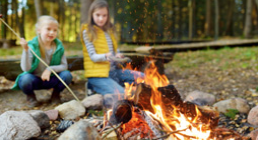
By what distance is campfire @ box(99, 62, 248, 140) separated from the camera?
2.24 m

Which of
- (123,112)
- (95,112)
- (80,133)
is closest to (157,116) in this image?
(123,112)

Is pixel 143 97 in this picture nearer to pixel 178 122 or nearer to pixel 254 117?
pixel 178 122

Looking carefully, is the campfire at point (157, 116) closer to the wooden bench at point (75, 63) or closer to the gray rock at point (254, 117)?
the wooden bench at point (75, 63)

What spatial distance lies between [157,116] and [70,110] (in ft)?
3.66

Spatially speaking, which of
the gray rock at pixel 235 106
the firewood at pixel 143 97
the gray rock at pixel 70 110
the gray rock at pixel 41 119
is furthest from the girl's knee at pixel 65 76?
the gray rock at pixel 235 106

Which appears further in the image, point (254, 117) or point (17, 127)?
point (254, 117)

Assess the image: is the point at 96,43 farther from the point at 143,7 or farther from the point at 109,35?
the point at 143,7

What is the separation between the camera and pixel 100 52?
3.64 meters

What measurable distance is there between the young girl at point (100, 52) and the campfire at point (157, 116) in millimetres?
1031

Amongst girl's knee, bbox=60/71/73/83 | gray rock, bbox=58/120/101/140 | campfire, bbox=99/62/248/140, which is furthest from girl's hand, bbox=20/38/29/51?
gray rock, bbox=58/120/101/140

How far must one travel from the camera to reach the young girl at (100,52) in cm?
345

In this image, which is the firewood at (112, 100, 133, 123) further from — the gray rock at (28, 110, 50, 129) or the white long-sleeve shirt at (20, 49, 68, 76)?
the white long-sleeve shirt at (20, 49, 68, 76)

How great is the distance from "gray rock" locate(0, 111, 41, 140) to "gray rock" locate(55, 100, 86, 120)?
0.56m

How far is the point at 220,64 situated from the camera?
21.1 feet
